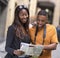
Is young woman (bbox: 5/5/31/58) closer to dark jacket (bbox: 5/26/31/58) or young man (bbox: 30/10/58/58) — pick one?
dark jacket (bbox: 5/26/31/58)

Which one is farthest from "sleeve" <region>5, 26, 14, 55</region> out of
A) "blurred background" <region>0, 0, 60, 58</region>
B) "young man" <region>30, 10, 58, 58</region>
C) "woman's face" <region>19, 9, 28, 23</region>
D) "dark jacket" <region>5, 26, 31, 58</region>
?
"blurred background" <region>0, 0, 60, 58</region>

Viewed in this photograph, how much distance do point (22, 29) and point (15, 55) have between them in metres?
0.37

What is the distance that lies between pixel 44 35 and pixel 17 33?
1.24 feet

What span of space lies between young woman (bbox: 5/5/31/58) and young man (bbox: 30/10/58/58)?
0.42ft

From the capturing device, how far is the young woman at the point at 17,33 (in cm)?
395

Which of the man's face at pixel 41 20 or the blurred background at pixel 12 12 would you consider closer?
the man's face at pixel 41 20

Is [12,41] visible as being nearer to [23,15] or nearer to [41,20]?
[23,15]

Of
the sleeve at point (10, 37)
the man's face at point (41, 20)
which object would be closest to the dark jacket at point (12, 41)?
the sleeve at point (10, 37)

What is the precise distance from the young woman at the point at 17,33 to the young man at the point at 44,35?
0.42 ft

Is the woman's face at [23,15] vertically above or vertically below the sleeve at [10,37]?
above

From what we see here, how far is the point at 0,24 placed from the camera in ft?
70.4

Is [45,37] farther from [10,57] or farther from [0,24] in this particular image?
[0,24]

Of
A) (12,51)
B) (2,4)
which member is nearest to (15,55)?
(12,51)

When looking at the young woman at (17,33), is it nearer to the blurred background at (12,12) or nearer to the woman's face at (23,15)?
the woman's face at (23,15)
